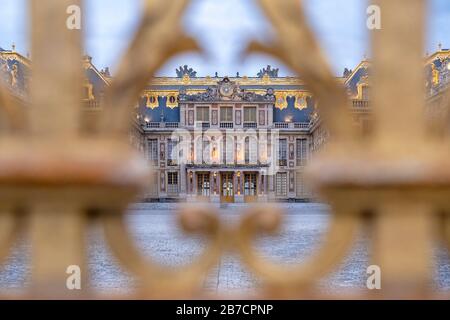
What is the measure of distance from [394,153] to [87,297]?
328 millimetres

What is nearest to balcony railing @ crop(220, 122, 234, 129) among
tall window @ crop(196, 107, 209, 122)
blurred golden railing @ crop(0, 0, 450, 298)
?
tall window @ crop(196, 107, 209, 122)

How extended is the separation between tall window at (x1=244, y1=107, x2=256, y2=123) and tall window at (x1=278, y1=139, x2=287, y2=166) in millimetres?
2167

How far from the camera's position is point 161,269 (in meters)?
0.52

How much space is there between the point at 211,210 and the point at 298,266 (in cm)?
10

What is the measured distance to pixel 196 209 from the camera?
500mm

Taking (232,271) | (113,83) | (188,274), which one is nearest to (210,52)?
(113,83)

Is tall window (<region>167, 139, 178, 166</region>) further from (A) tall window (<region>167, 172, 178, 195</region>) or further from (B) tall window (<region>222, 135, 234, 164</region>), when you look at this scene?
(B) tall window (<region>222, 135, 234, 164</region>)

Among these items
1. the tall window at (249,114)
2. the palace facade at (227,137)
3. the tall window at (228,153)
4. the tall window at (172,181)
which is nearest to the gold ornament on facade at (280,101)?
the palace facade at (227,137)

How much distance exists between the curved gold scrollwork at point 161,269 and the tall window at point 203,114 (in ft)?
82.1

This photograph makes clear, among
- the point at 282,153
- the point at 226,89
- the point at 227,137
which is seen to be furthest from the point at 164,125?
the point at 282,153

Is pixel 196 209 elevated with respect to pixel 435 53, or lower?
lower

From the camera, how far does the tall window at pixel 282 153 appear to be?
22.5 meters

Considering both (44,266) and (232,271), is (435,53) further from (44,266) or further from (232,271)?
(232,271)

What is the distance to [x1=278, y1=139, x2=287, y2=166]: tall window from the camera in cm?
2251
